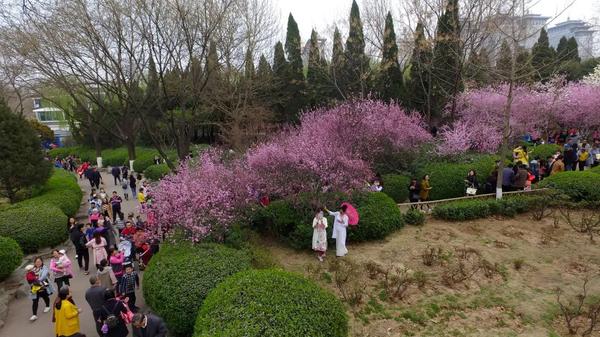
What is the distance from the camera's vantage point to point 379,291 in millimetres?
7961

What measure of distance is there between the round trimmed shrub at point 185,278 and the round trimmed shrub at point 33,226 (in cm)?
598

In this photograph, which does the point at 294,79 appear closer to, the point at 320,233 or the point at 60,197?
the point at 60,197

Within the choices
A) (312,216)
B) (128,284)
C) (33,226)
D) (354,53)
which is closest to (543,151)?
(312,216)

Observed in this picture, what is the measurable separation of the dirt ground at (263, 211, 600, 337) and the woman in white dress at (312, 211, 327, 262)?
348mm

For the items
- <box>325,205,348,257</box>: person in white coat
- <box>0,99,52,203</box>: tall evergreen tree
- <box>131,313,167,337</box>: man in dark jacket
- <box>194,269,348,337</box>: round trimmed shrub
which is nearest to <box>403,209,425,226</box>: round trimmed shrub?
<box>325,205,348,257</box>: person in white coat

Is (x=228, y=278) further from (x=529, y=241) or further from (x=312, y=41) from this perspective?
(x=312, y=41)

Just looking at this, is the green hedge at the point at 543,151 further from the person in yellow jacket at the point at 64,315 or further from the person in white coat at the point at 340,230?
the person in yellow jacket at the point at 64,315

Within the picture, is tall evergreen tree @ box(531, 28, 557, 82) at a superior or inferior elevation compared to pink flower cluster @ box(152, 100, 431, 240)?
superior

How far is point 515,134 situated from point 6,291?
22.7m

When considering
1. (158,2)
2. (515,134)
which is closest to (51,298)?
(158,2)

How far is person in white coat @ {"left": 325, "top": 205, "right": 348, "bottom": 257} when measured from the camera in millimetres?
9281

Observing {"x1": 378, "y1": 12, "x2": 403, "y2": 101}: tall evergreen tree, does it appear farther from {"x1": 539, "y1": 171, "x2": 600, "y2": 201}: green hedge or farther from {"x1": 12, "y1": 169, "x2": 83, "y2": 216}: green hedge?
{"x1": 12, "y1": 169, "x2": 83, "y2": 216}: green hedge

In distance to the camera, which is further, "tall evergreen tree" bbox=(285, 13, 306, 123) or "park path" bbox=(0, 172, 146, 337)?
"tall evergreen tree" bbox=(285, 13, 306, 123)

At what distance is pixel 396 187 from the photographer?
14.2 metres
